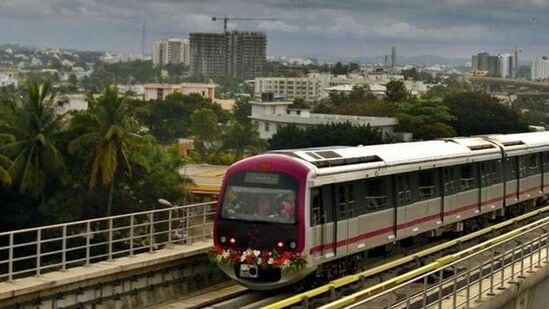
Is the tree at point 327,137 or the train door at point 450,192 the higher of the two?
the train door at point 450,192

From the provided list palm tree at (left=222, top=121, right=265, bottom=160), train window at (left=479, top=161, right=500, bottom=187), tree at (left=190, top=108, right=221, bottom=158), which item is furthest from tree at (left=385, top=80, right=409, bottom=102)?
train window at (left=479, top=161, right=500, bottom=187)

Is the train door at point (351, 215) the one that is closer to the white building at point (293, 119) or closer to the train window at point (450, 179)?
the train window at point (450, 179)

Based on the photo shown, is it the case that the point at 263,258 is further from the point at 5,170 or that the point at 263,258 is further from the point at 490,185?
the point at 5,170

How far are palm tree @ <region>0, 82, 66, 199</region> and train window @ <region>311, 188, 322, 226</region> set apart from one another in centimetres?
2749

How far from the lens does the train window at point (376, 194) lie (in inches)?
727

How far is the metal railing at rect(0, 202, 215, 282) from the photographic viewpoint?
14.7m

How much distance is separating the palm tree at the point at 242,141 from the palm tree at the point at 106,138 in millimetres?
41503

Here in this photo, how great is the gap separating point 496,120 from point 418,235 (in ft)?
223

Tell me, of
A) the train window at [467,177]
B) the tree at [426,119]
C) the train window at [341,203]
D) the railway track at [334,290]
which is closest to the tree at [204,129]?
the tree at [426,119]

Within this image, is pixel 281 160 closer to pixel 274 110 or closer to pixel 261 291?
pixel 261 291

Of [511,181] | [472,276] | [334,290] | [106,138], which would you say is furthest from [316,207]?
[106,138]

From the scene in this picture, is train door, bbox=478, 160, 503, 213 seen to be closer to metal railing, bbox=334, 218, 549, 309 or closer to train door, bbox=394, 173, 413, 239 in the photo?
train door, bbox=394, 173, 413, 239

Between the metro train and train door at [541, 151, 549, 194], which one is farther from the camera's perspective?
train door at [541, 151, 549, 194]

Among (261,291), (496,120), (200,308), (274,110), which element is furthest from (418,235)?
(274,110)
